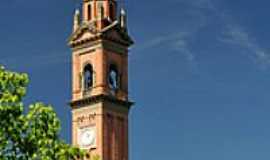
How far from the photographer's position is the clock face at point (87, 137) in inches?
4186

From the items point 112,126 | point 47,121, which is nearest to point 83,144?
point 112,126

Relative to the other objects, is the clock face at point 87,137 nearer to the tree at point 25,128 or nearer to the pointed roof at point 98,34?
the pointed roof at point 98,34

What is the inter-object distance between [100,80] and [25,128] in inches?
2729

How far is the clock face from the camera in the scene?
10631 cm

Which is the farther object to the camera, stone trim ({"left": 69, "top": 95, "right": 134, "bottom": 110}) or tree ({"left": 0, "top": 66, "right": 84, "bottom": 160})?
stone trim ({"left": 69, "top": 95, "right": 134, "bottom": 110})

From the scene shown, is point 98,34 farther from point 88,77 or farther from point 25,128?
point 25,128

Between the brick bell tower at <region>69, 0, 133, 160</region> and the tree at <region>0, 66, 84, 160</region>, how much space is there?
219ft

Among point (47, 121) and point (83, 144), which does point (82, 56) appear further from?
point (47, 121)

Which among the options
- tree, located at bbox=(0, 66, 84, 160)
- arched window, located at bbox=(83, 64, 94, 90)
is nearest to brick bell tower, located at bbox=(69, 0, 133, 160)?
arched window, located at bbox=(83, 64, 94, 90)

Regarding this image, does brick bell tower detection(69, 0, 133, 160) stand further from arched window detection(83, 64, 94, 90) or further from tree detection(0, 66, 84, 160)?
tree detection(0, 66, 84, 160)

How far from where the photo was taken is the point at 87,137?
107 meters

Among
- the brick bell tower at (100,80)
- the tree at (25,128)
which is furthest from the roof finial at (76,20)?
the tree at (25,128)

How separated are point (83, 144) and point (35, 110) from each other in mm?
68521

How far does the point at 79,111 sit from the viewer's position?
354ft
